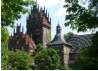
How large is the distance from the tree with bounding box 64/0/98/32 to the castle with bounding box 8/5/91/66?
16591 mm

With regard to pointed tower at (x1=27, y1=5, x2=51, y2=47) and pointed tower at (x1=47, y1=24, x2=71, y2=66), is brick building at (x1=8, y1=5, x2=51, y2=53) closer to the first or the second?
pointed tower at (x1=27, y1=5, x2=51, y2=47)

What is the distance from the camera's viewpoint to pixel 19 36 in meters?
33.2

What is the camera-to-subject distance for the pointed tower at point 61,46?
91.6 ft

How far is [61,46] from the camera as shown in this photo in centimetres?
2819

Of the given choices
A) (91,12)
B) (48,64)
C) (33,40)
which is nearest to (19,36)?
(33,40)

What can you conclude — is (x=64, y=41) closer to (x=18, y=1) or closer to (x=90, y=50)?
(x=18, y=1)

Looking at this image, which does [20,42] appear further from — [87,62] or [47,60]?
[87,62]

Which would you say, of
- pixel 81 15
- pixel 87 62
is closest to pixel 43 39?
pixel 81 15

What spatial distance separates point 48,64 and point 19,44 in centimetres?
1068

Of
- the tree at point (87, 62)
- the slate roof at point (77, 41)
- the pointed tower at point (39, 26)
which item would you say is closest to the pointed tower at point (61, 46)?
the slate roof at point (77, 41)

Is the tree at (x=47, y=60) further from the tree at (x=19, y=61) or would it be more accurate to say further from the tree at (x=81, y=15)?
the tree at (x=81, y=15)

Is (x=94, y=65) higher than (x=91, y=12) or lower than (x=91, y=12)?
lower

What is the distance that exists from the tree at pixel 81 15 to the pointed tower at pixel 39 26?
84.3 ft

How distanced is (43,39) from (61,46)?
7.81 meters
